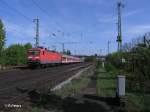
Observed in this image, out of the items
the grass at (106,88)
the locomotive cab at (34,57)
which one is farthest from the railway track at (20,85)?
the locomotive cab at (34,57)

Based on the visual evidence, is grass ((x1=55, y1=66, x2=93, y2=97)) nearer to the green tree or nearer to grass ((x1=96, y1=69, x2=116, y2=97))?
grass ((x1=96, y1=69, x2=116, y2=97))

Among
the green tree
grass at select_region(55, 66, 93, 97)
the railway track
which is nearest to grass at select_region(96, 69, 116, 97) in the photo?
grass at select_region(55, 66, 93, 97)

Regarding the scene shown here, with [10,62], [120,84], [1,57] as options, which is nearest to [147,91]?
[120,84]

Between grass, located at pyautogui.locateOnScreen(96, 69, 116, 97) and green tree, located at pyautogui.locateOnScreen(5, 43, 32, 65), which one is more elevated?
green tree, located at pyautogui.locateOnScreen(5, 43, 32, 65)

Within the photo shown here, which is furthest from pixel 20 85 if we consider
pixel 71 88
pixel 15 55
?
pixel 15 55

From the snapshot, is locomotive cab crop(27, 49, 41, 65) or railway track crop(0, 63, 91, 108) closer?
railway track crop(0, 63, 91, 108)

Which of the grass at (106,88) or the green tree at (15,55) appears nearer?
the grass at (106,88)

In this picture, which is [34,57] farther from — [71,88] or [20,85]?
[71,88]

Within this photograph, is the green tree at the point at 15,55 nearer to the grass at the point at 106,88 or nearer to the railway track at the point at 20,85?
the railway track at the point at 20,85

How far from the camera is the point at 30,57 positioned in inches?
2581

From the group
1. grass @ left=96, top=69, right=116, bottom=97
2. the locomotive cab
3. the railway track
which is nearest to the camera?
the railway track

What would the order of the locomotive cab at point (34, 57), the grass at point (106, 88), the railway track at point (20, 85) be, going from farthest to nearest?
the locomotive cab at point (34, 57) → the grass at point (106, 88) → the railway track at point (20, 85)

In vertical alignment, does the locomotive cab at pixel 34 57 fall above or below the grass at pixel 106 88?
above

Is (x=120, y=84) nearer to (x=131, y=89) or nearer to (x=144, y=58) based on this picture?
(x=144, y=58)
